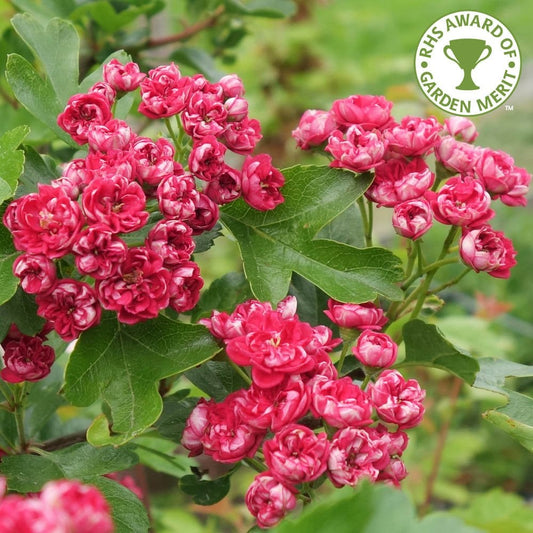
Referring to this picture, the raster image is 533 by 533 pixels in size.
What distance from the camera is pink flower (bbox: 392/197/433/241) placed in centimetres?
76

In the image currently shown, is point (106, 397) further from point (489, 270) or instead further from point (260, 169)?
point (489, 270)

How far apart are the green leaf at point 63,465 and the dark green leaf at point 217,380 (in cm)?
9

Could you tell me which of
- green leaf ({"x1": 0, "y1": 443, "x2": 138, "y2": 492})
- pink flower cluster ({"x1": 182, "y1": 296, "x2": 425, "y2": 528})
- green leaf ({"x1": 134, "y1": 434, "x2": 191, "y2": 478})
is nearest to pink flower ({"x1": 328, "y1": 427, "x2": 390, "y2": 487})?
pink flower cluster ({"x1": 182, "y1": 296, "x2": 425, "y2": 528})

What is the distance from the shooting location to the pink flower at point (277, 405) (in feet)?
2.10

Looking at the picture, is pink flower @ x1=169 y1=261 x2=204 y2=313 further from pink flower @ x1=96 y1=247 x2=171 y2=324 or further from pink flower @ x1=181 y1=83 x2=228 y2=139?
pink flower @ x1=181 y1=83 x2=228 y2=139

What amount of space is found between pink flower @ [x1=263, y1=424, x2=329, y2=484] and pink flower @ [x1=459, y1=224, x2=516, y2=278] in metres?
0.23

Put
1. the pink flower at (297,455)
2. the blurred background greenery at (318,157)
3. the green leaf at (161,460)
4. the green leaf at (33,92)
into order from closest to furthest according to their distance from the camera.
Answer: the pink flower at (297,455) < the green leaf at (33,92) < the green leaf at (161,460) < the blurred background greenery at (318,157)

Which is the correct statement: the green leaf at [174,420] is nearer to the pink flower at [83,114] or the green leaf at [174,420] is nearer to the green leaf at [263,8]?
the pink flower at [83,114]

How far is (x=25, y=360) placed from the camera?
75 centimetres

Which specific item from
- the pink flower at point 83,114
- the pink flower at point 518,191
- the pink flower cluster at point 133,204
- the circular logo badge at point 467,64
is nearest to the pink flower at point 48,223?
the pink flower cluster at point 133,204

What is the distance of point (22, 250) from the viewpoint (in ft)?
2.23

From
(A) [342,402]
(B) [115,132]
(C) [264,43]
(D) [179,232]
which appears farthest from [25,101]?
(C) [264,43]

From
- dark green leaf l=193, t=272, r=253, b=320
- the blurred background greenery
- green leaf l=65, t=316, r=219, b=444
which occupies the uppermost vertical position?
green leaf l=65, t=316, r=219, b=444

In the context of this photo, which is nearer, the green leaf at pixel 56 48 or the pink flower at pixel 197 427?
the pink flower at pixel 197 427
